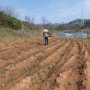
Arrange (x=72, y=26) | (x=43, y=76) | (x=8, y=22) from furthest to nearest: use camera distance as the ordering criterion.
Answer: (x=72, y=26) → (x=8, y=22) → (x=43, y=76)

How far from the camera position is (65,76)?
404 inches

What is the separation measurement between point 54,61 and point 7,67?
130 inches

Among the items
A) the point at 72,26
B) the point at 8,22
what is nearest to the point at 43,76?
the point at 8,22

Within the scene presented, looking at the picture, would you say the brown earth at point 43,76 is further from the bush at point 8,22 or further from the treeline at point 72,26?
the treeline at point 72,26

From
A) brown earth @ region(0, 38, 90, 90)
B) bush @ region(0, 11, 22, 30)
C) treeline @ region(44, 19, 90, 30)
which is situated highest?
bush @ region(0, 11, 22, 30)

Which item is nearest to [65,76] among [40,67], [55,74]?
[55,74]

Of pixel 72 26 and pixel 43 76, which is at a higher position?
pixel 43 76

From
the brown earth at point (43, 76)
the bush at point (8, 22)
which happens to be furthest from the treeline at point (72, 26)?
the brown earth at point (43, 76)

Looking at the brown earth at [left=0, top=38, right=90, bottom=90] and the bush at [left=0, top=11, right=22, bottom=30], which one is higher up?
the bush at [left=0, top=11, right=22, bottom=30]

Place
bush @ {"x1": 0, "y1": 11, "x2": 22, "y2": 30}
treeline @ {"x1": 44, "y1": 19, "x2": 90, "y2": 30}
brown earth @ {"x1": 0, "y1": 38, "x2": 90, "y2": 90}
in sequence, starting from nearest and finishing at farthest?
brown earth @ {"x1": 0, "y1": 38, "x2": 90, "y2": 90} → bush @ {"x1": 0, "y1": 11, "x2": 22, "y2": 30} → treeline @ {"x1": 44, "y1": 19, "x2": 90, "y2": 30}

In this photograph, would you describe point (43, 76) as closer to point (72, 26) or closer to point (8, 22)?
point (8, 22)

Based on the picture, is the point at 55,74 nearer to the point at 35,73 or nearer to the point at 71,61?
the point at 35,73

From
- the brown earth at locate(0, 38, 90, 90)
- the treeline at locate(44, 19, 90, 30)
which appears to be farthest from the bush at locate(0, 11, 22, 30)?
the treeline at locate(44, 19, 90, 30)

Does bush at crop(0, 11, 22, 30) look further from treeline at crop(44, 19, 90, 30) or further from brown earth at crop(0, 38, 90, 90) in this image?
treeline at crop(44, 19, 90, 30)
